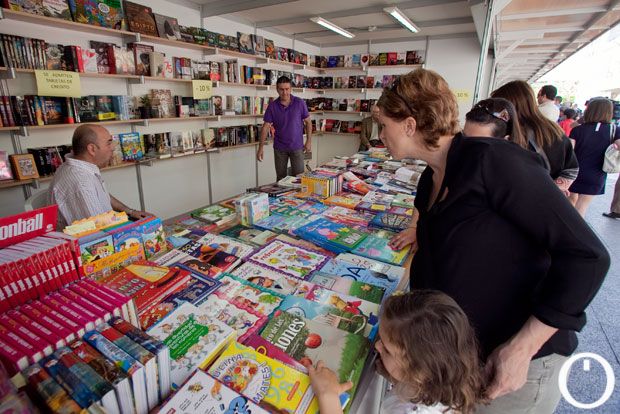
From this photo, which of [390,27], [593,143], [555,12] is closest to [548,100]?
[593,143]

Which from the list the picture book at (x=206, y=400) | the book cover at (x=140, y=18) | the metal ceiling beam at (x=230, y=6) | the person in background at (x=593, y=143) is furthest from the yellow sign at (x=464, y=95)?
the picture book at (x=206, y=400)

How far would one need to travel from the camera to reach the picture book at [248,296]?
118 centimetres

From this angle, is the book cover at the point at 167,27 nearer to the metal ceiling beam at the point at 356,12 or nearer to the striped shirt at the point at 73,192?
the metal ceiling beam at the point at 356,12

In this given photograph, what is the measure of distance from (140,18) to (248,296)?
3.93 meters

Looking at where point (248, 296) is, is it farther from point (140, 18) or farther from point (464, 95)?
point (464, 95)

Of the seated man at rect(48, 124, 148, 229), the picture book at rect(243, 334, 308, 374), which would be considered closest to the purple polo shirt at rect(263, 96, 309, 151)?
the seated man at rect(48, 124, 148, 229)

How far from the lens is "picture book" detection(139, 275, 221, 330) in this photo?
105 centimetres

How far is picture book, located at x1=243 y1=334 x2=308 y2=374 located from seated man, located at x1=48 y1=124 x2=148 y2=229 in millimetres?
1493

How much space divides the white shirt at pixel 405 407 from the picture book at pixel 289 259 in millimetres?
595

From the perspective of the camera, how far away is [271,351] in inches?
38.2

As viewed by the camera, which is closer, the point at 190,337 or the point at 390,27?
the point at 190,337

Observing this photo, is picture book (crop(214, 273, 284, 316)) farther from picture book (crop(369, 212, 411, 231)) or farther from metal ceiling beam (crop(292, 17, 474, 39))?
metal ceiling beam (crop(292, 17, 474, 39))

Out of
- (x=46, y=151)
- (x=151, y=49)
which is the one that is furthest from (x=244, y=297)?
(x=151, y=49)

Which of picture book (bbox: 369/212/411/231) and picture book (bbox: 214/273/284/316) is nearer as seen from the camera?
picture book (bbox: 214/273/284/316)
